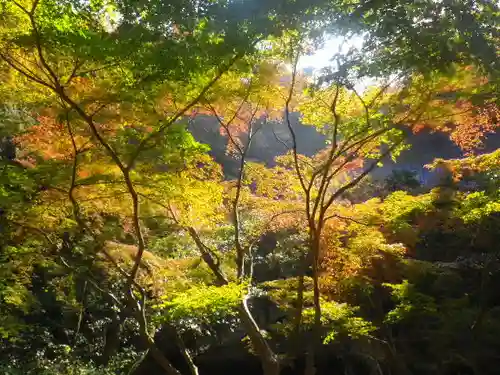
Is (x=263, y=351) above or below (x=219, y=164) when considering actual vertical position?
below

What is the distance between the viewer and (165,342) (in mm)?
13711

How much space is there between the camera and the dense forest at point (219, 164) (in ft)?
13.0

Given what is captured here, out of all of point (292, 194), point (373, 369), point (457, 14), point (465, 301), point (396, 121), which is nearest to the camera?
point (457, 14)

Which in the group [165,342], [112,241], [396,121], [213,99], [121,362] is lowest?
[121,362]

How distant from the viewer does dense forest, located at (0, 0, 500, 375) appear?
13.0 ft

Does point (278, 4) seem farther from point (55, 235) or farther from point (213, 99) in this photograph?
point (55, 235)

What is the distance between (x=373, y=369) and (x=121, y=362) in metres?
6.83

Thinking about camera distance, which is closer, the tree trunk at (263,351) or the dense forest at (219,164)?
the dense forest at (219,164)

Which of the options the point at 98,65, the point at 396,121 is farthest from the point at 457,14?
the point at 98,65

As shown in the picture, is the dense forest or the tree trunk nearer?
the dense forest

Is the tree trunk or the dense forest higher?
the dense forest

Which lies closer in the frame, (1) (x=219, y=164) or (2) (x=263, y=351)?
(2) (x=263, y=351)

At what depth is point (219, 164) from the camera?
24.5ft

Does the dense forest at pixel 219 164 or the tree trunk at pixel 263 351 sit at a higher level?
the dense forest at pixel 219 164
